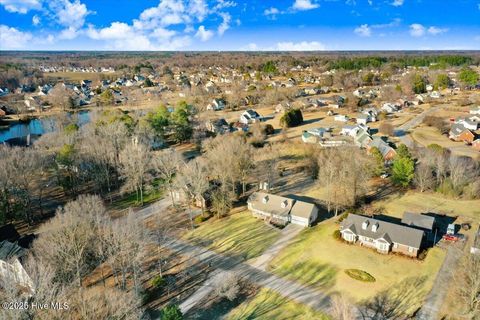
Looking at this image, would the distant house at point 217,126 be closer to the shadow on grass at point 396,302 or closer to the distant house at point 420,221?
the distant house at point 420,221

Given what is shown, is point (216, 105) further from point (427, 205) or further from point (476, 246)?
point (476, 246)

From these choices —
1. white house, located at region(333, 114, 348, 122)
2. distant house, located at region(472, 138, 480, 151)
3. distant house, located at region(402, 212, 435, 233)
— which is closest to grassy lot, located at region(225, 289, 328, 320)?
distant house, located at region(402, 212, 435, 233)

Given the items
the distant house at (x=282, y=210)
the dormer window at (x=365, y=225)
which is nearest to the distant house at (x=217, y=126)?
the distant house at (x=282, y=210)

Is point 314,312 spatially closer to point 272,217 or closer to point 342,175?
point 272,217

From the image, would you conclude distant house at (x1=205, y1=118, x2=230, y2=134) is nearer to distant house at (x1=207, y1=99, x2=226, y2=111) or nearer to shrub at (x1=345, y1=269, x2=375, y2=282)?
distant house at (x1=207, y1=99, x2=226, y2=111)

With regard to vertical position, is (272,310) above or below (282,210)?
below

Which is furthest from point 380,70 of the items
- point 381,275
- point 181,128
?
point 381,275

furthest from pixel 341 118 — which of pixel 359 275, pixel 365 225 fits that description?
pixel 359 275

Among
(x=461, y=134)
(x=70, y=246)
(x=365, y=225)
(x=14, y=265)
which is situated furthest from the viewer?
(x=461, y=134)
